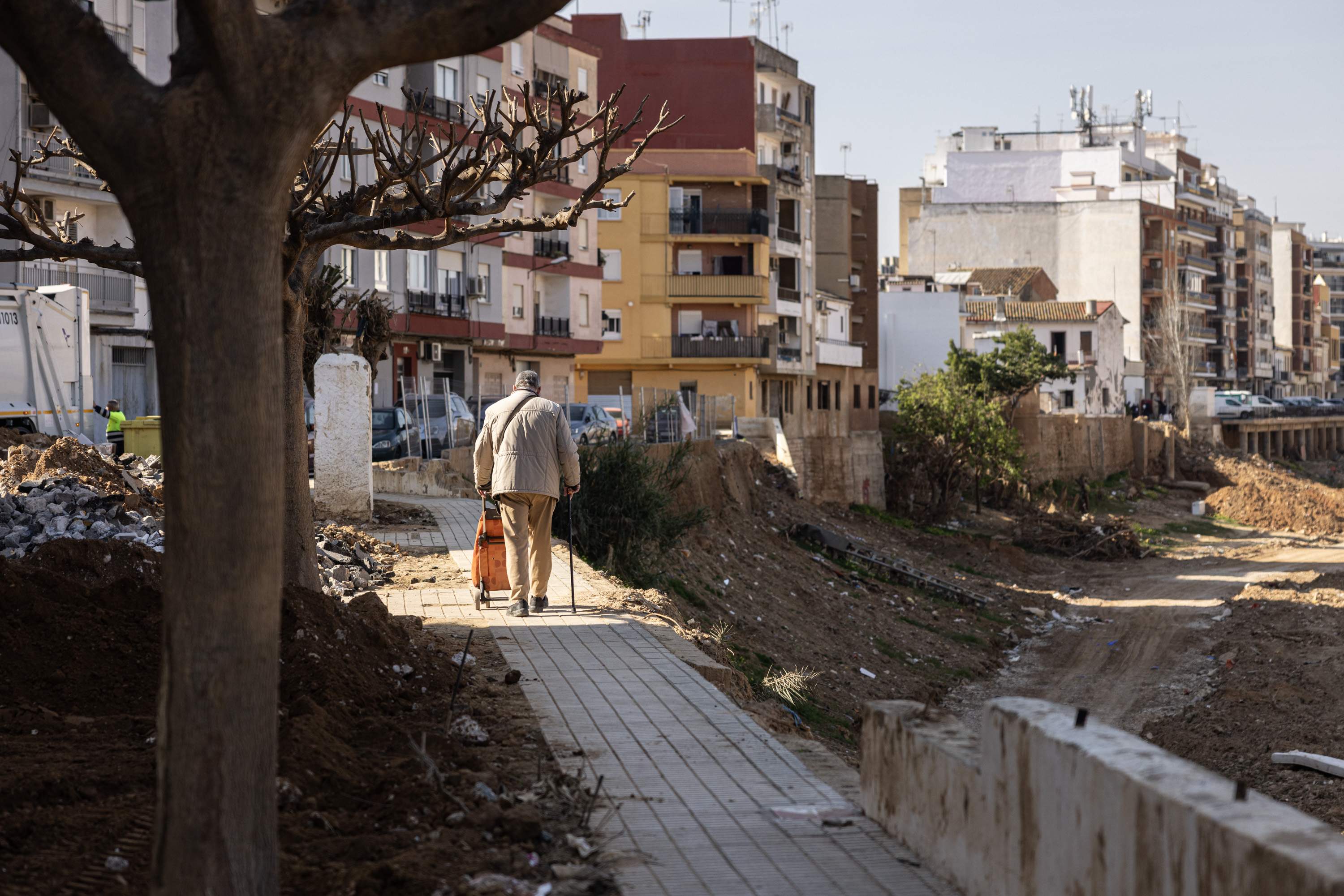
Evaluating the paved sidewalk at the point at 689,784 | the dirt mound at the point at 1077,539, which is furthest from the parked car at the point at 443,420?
the dirt mound at the point at 1077,539

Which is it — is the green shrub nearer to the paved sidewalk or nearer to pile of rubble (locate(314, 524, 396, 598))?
pile of rubble (locate(314, 524, 396, 598))

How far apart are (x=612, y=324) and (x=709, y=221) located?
5605 mm

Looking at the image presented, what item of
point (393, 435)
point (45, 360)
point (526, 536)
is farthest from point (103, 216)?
point (526, 536)

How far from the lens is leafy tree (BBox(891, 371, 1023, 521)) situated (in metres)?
48.2

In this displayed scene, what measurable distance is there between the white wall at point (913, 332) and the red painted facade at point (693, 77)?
1581 centimetres

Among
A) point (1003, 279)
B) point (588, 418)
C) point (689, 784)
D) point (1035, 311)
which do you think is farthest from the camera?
point (1003, 279)

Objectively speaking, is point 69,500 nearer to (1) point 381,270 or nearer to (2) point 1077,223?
(1) point 381,270

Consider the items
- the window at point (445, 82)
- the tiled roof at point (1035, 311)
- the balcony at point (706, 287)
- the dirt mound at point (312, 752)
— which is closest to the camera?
the dirt mound at point (312, 752)

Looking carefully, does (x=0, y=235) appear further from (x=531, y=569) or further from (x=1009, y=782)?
(x=1009, y=782)

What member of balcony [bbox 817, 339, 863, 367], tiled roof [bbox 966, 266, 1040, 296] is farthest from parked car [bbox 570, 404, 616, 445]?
tiled roof [bbox 966, 266, 1040, 296]

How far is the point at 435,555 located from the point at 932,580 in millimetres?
19133

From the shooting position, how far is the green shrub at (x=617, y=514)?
1955 centimetres

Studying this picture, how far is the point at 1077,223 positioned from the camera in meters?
92.2

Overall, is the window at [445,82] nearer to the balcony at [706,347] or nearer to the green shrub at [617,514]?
the balcony at [706,347]
